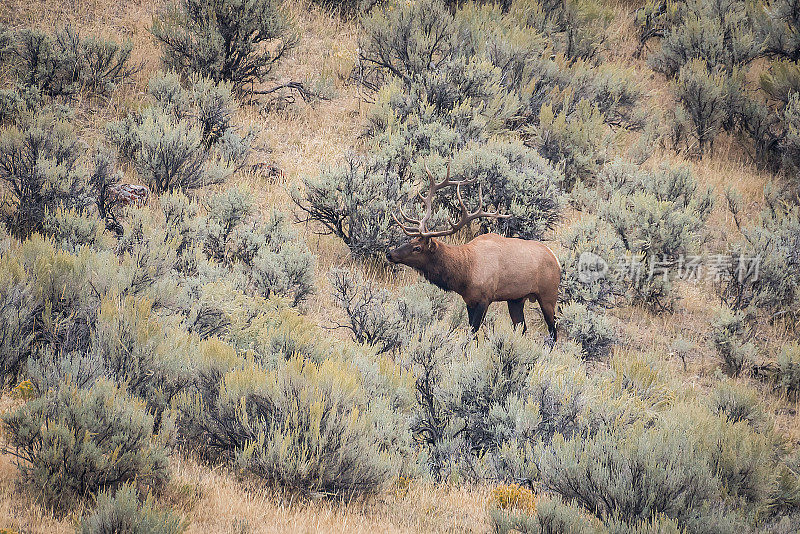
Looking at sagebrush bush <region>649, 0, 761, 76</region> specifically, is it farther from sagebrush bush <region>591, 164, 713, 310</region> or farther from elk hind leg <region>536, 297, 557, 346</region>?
elk hind leg <region>536, 297, 557, 346</region>

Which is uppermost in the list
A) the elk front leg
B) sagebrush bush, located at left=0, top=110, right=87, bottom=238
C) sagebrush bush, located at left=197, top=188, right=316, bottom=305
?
sagebrush bush, located at left=0, top=110, right=87, bottom=238

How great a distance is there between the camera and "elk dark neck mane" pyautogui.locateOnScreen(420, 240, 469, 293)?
9180 millimetres

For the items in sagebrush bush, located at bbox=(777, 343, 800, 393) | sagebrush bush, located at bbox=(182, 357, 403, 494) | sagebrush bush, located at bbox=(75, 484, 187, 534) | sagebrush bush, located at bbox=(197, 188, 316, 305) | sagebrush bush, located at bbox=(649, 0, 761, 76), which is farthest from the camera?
sagebrush bush, located at bbox=(649, 0, 761, 76)

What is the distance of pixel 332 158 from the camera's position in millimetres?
12344

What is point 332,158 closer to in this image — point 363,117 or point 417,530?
point 363,117

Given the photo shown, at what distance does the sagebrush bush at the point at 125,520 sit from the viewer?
366 centimetres

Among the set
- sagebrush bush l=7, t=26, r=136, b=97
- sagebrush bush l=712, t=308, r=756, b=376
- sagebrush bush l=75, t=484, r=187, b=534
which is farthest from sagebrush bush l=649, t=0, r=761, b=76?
sagebrush bush l=75, t=484, r=187, b=534

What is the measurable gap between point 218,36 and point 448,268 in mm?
6929

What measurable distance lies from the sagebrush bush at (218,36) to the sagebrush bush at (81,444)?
970cm

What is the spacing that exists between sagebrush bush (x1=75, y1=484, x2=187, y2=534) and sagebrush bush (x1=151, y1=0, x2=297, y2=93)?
10.5m

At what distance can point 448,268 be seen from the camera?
920 cm

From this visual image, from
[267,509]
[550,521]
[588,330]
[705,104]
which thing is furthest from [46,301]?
[705,104]

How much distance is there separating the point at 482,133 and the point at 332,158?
8.96 ft

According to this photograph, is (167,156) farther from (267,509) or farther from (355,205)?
(267,509)
